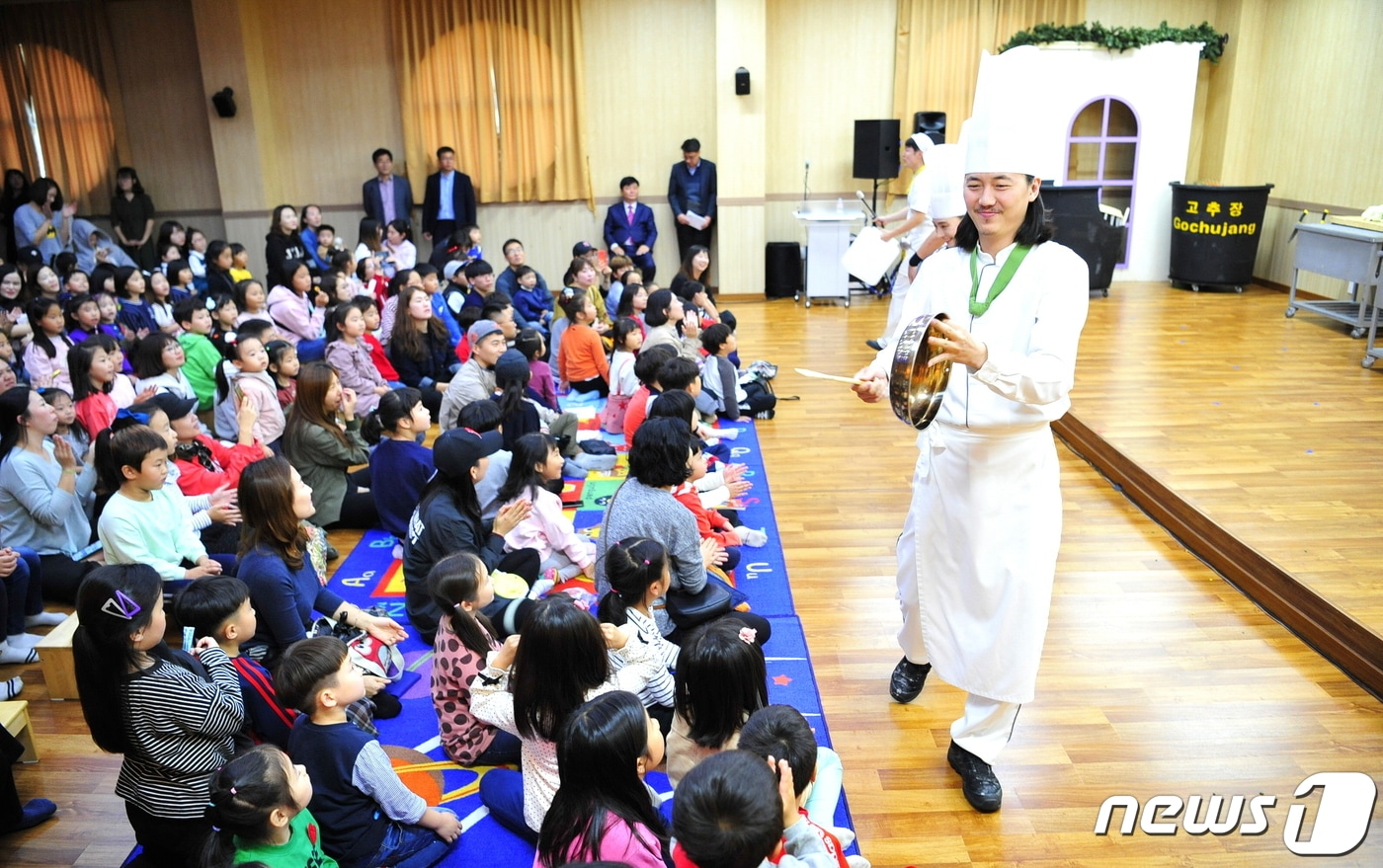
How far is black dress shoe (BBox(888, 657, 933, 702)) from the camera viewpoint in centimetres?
297

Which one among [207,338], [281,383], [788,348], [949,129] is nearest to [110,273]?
[207,338]

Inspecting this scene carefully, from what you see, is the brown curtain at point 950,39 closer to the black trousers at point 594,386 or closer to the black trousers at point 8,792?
the black trousers at point 594,386

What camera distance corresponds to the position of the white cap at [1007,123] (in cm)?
224

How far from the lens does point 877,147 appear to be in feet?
29.6

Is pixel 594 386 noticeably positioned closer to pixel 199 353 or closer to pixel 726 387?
pixel 726 387

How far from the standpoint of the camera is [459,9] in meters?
9.32

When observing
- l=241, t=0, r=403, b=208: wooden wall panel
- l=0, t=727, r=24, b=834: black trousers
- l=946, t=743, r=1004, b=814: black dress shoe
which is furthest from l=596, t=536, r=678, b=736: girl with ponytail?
l=241, t=0, r=403, b=208: wooden wall panel

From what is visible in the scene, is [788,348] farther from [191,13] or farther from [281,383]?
[191,13]

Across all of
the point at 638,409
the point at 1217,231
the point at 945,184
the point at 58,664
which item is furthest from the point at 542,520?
the point at 1217,231

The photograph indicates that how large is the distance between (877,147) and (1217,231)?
3.06 meters

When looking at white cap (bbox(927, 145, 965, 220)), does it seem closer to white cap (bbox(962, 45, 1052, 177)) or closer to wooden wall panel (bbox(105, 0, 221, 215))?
white cap (bbox(962, 45, 1052, 177))

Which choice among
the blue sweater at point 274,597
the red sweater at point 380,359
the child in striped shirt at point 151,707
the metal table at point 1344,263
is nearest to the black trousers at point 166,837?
the child in striped shirt at point 151,707

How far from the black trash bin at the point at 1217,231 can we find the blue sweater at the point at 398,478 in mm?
7472

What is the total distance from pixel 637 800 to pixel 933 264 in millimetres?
1495
